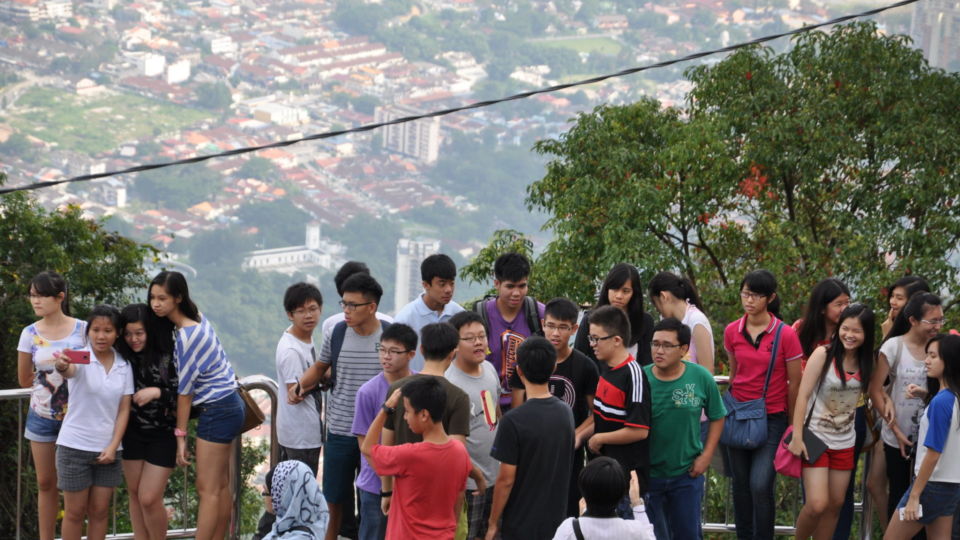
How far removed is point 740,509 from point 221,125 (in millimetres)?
90676

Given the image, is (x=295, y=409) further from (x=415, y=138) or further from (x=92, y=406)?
(x=415, y=138)

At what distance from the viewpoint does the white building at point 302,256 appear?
244 feet

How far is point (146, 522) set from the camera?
5.79 metres

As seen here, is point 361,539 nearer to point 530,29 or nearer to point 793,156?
point 793,156

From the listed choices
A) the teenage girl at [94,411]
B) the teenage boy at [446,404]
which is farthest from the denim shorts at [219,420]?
the teenage boy at [446,404]

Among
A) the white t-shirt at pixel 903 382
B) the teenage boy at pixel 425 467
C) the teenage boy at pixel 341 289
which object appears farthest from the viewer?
the teenage boy at pixel 341 289

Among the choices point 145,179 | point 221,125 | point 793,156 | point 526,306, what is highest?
point 221,125

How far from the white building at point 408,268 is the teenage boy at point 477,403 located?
6319cm

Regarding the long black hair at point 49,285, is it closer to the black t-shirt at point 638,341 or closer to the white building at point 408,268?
the black t-shirt at point 638,341

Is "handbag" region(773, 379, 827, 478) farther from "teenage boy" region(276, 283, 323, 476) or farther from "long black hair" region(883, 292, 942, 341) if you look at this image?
"teenage boy" region(276, 283, 323, 476)

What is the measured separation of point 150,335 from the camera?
5723mm

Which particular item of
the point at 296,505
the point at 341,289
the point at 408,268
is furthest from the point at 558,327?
the point at 408,268

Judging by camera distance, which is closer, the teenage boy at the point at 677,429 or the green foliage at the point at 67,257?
the teenage boy at the point at 677,429

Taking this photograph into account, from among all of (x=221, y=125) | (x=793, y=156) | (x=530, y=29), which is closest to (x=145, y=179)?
(x=221, y=125)
